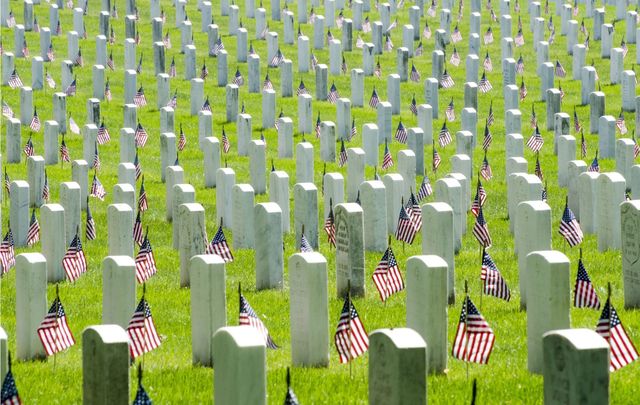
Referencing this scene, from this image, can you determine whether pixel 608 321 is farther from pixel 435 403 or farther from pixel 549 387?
pixel 549 387

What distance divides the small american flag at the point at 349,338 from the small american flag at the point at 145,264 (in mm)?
3903

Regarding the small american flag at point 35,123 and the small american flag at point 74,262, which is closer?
the small american flag at point 74,262

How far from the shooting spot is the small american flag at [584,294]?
13.1 meters

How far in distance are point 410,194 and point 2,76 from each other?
35.0ft

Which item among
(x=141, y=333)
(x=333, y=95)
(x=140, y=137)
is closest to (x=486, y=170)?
(x=140, y=137)

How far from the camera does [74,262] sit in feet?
50.4

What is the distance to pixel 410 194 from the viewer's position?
61.4 ft

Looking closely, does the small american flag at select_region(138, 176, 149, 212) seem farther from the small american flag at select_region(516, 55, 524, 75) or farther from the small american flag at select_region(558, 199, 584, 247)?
the small american flag at select_region(516, 55, 524, 75)

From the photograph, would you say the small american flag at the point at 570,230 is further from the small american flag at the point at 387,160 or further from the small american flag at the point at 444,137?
the small american flag at the point at 444,137

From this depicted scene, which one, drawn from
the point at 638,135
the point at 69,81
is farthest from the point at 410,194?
the point at 69,81

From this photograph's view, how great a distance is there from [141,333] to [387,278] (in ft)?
9.18

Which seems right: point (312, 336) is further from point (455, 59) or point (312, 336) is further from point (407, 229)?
point (455, 59)

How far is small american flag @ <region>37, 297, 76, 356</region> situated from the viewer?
39.1ft

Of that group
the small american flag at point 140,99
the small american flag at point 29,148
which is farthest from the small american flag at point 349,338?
the small american flag at point 140,99
